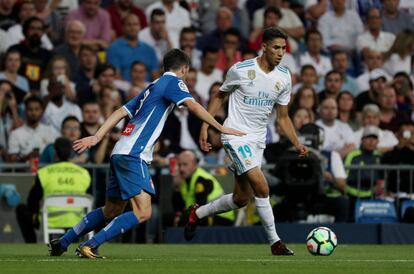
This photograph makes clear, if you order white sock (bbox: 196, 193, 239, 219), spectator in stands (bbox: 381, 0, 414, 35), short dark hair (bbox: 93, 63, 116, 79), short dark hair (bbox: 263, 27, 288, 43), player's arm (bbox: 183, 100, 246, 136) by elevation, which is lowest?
white sock (bbox: 196, 193, 239, 219)

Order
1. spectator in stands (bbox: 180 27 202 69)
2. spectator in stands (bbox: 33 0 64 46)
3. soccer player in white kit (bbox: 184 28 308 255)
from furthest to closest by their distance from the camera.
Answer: spectator in stands (bbox: 33 0 64 46)
spectator in stands (bbox: 180 27 202 69)
soccer player in white kit (bbox: 184 28 308 255)

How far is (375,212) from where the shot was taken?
744 inches

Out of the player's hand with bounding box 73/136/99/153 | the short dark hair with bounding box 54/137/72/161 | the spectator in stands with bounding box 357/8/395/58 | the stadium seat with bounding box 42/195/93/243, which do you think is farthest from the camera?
the spectator in stands with bounding box 357/8/395/58

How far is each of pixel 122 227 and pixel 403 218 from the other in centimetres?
708

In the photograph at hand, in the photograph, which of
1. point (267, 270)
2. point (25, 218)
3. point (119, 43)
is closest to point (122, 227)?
point (267, 270)

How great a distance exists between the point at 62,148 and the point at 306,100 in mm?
4842

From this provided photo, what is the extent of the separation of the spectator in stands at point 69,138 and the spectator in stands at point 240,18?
543 centimetres

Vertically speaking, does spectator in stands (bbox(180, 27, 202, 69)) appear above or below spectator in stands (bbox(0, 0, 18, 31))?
below

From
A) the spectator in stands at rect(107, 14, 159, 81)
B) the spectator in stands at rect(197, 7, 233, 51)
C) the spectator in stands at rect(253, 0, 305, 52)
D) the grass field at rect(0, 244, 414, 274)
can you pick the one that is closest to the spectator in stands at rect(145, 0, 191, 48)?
the spectator in stands at rect(197, 7, 233, 51)

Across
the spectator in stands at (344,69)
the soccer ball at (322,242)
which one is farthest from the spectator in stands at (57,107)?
the soccer ball at (322,242)

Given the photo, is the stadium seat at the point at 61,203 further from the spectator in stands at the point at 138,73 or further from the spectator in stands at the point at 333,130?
the spectator in stands at the point at 333,130

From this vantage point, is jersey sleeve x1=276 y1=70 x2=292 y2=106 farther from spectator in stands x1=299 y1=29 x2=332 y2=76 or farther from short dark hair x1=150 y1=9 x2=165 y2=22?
spectator in stands x1=299 y1=29 x2=332 y2=76

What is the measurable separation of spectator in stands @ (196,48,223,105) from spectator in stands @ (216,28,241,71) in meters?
0.45

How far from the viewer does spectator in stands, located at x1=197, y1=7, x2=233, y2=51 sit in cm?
2339
